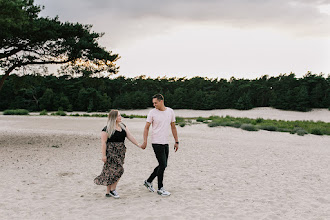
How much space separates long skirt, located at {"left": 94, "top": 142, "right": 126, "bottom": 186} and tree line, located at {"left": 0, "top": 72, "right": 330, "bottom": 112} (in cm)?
5315

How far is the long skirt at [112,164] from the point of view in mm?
5227

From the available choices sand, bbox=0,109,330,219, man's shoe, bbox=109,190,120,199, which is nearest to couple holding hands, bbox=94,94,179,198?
man's shoe, bbox=109,190,120,199

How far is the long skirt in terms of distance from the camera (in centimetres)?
523

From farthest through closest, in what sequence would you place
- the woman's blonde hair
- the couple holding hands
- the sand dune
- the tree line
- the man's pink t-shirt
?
the tree line, the sand dune, the man's pink t-shirt, the couple holding hands, the woman's blonde hair

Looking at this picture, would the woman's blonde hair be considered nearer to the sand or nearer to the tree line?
the sand

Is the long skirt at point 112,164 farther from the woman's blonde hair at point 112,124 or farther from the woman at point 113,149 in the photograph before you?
the woman's blonde hair at point 112,124

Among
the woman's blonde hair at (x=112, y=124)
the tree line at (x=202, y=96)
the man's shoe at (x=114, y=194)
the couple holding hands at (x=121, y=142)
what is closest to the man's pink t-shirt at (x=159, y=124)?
the couple holding hands at (x=121, y=142)

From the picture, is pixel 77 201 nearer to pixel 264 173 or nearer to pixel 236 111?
pixel 264 173

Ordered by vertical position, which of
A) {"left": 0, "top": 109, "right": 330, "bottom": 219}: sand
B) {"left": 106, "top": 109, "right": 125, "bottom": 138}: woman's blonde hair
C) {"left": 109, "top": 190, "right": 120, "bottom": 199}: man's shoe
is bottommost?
{"left": 0, "top": 109, "right": 330, "bottom": 219}: sand

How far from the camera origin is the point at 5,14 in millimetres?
9594

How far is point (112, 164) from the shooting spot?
5273 millimetres

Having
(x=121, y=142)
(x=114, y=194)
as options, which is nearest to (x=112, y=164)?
(x=121, y=142)

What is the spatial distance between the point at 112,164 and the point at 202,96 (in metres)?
60.9

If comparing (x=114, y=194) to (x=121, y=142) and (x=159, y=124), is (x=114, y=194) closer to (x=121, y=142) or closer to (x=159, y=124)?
(x=121, y=142)
